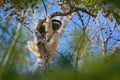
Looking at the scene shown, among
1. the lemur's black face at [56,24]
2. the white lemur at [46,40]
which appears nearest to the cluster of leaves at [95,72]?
the white lemur at [46,40]

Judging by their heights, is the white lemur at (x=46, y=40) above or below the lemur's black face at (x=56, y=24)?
below

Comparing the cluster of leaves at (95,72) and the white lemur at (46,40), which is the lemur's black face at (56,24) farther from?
the cluster of leaves at (95,72)

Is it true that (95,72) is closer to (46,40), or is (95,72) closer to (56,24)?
(46,40)

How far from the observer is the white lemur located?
11.9 feet

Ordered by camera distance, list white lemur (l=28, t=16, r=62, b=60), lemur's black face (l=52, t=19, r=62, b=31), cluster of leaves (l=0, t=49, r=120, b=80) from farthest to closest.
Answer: lemur's black face (l=52, t=19, r=62, b=31), white lemur (l=28, t=16, r=62, b=60), cluster of leaves (l=0, t=49, r=120, b=80)

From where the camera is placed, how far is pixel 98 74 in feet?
1.45

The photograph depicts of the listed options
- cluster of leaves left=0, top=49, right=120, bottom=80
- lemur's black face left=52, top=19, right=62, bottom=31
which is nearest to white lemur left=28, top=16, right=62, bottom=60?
lemur's black face left=52, top=19, right=62, bottom=31

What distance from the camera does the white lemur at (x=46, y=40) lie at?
3615 mm

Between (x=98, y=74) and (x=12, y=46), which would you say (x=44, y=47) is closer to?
(x=12, y=46)

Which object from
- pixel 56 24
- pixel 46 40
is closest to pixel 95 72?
pixel 46 40

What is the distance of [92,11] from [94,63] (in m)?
3.43

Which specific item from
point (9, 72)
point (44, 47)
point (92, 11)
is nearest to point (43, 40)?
point (44, 47)

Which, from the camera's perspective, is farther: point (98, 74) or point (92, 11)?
point (92, 11)

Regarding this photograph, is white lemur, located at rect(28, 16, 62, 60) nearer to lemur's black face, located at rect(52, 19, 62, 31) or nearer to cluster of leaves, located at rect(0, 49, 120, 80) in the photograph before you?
lemur's black face, located at rect(52, 19, 62, 31)
